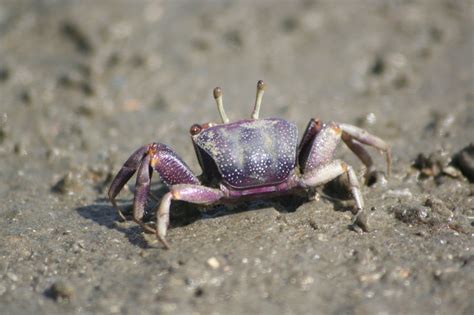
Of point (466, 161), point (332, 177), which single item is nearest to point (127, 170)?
point (332, 177)

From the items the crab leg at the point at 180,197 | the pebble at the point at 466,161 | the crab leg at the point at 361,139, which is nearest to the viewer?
the crab leg at the point at 180,197

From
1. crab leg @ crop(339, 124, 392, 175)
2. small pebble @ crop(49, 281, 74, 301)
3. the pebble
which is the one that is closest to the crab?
crab leg @ crop(339, 124, 392, 175)

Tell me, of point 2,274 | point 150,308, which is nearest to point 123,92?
point 2,274

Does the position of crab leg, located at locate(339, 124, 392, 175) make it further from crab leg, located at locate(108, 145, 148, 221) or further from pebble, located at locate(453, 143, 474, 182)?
crab leg, located at locate(108, 145, 148, 221)

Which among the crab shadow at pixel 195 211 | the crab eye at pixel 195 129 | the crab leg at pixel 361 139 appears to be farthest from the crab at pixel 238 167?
the crab leg at pixel 361 139

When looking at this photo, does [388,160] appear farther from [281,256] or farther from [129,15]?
[129,15]

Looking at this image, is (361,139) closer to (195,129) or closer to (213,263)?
(195,129)

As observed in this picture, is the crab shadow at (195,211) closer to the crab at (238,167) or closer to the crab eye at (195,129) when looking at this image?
the crab at (238,167)
